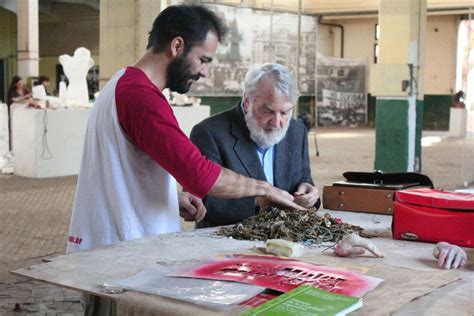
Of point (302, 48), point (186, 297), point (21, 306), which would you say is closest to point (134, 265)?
point (186, 297)

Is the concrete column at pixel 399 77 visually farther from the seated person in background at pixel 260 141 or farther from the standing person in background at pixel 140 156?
the standing person in background at pixel 140 156

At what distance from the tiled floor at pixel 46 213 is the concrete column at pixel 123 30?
201 cm

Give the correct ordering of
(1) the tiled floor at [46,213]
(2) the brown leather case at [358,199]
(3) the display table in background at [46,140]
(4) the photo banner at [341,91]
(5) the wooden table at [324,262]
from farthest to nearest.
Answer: (4) the photo banner at [341,91], (3) the display table in background at [46,140], (1) the tiled floor at [46,213], (2) the brown leather case at [358,199], (5) the wooden table at [324,262]

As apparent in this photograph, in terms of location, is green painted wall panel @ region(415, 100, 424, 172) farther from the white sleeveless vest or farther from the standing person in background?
the white sleeveless vest

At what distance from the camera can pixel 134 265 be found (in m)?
2.64

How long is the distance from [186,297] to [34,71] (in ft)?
51.9

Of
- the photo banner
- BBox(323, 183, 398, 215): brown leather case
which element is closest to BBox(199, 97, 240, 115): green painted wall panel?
the photo banner

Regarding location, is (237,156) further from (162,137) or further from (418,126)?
(418,126)

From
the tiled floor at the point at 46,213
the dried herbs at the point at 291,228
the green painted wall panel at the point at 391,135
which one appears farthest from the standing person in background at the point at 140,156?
the green painted wall panel at the point at 391,135

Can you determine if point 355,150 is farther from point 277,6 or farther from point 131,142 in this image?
point 131,142

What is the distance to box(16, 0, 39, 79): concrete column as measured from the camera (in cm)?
1728

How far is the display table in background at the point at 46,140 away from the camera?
39.8 ft

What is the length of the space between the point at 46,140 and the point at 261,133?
8.89 m

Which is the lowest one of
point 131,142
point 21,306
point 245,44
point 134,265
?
point 21,306
